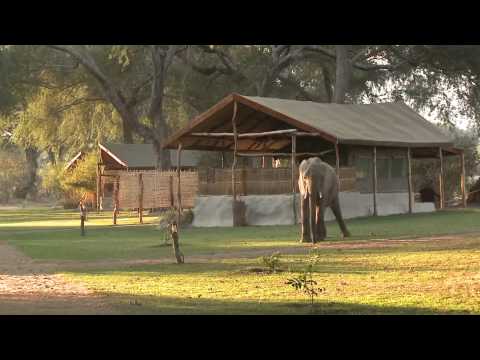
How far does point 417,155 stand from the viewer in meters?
41.4

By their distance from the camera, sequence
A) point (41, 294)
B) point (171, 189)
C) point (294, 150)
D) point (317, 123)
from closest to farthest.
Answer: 1. point (41, 294)
2. point (294, 150)
3. point (317, 123)
4. point (171, 189)

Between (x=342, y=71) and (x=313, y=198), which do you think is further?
(x=342, y=71)

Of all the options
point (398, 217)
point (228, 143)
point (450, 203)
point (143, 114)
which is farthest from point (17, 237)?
point (143, 114)

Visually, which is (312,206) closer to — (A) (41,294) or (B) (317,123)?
(A) (41,294)

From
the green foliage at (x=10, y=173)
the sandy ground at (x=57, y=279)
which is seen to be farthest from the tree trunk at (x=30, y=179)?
the sandy ground at (x=57, y=279)

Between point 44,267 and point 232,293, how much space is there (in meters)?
7.34

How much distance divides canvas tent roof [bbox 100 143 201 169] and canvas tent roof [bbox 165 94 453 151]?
65.5ft

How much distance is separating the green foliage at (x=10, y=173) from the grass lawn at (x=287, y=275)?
70.0 metres

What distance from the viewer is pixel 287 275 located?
14508 millimetres

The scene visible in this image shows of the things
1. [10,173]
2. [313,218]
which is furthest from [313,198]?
[10,173]

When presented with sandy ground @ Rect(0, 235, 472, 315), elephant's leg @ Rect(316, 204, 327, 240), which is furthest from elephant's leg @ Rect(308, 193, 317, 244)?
sandy ground @ Rect(0, 235, 472, 315)

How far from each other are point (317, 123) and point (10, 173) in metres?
70.2

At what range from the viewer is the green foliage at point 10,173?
9406 cm
